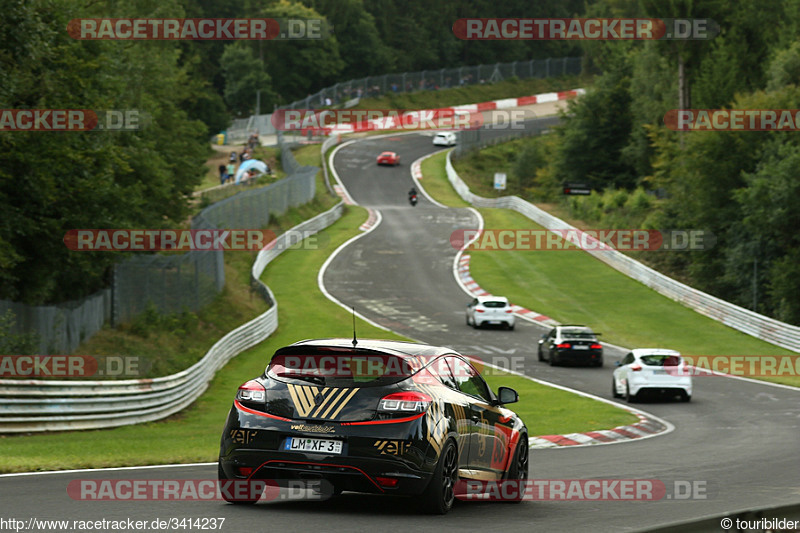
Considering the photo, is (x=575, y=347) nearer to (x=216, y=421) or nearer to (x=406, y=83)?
(x=216, y=421)

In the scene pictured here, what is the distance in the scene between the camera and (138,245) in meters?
33.2

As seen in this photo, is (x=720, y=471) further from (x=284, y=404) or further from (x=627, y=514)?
(x=284, y=404)

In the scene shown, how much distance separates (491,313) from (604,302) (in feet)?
27.7

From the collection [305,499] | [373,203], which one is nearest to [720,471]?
[305,499]

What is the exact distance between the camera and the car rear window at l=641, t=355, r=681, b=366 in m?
24.8

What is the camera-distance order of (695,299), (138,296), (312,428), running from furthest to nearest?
(695,299) < (138,296) < (312,428)

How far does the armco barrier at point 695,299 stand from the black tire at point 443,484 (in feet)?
99.6

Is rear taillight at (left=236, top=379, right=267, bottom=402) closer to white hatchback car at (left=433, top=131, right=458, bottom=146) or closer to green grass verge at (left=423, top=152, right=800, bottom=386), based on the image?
green grass verge at (left=423, top=152, right=800, bottom=386)

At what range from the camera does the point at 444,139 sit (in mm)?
101438

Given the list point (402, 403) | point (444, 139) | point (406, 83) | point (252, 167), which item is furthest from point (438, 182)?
point (402, 403)

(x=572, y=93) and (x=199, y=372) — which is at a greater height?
(x=572, y=93)

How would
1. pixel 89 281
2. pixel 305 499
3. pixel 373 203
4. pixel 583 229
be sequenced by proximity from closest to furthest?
1. pixel 305 499
2. pixel 89 281
3. pixel 583 229
4. pixel 373 203

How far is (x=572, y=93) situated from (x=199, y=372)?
10894 centimetres

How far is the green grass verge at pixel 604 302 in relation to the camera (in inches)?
1500
